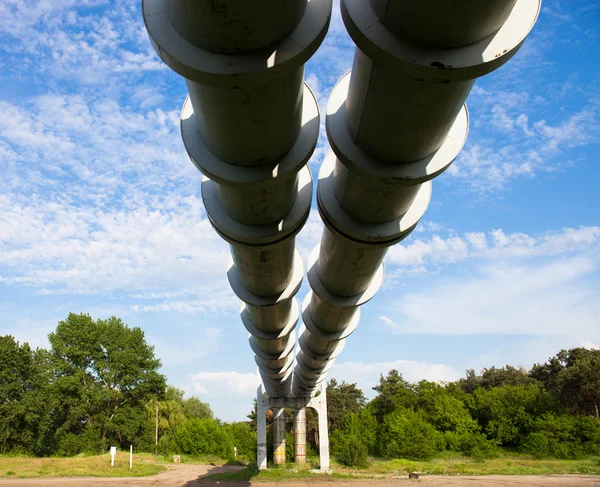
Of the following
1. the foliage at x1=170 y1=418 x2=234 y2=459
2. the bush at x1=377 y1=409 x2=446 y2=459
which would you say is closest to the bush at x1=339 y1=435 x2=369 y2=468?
the bush at x1=377 y1=409 x2=446 y2=459

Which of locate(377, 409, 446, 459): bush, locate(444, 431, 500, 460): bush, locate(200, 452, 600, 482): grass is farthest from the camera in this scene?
locate(377, 409, 446, 459): bush

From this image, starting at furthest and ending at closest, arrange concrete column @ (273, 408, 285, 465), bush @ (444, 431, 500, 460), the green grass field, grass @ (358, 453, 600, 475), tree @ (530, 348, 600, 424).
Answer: tree @ (530, 348, 600, 424) < bush @ (444, 431, 500, 460) < concrete column @ (273, 408, 285, 465) < grass @ (358, 453, 600, 475) < the green grass field

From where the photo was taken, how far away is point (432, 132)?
3.70 metres

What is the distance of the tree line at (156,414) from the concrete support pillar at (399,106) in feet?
117

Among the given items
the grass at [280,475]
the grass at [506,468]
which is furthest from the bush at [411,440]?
the grass at [280,475]

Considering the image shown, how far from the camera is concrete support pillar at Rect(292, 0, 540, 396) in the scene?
2.83 m

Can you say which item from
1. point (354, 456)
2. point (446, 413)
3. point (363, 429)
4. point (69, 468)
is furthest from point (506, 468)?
point (69, 468)

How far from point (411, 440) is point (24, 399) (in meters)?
34.7

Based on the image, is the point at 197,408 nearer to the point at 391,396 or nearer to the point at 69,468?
the point at 391,396

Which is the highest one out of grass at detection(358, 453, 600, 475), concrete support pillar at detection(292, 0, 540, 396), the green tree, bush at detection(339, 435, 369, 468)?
concrete support pillar at detection(292, 0, 540, 396)

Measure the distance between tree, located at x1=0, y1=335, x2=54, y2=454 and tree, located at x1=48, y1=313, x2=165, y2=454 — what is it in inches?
53.4

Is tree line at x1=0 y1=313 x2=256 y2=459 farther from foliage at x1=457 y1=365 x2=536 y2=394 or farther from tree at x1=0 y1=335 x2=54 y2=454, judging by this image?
foliage at x1=457 y1=365 x2=536 y2=394

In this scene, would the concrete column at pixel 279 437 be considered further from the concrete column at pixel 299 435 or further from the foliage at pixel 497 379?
the foliage at pixel 497 379

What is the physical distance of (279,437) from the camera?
89.0 feet
